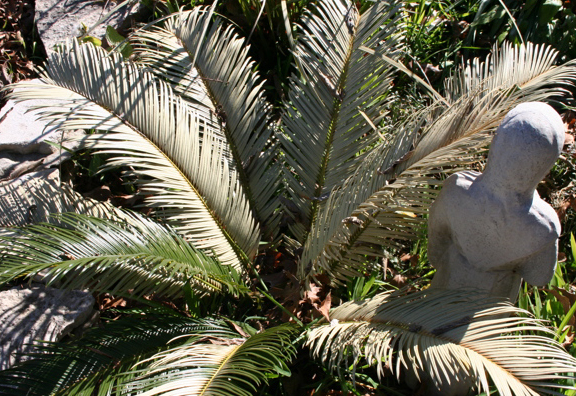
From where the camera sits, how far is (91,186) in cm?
341

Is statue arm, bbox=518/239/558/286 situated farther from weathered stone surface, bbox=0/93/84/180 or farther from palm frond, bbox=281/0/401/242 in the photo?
weathered stone surface, bbox=0/93/84/180

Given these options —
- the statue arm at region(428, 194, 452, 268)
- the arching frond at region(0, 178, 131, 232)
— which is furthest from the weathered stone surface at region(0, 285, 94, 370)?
the statue arm at region(428, 194, 452, 268)

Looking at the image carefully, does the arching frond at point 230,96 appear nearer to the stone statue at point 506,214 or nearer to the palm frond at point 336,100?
the palm frond at point 336,100

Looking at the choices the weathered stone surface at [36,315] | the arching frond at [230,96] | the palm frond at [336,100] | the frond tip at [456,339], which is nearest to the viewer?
the frond tip at [456,339]

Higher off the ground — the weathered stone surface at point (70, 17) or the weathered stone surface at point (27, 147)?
the weathered stone surface at point (70, 17)

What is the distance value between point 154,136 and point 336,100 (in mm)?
867

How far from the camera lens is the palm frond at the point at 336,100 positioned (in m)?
2.71

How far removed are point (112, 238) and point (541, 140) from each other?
150 cm

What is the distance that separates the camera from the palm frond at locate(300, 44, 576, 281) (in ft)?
6.62

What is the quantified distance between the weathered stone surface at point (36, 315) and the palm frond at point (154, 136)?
0.57 metres

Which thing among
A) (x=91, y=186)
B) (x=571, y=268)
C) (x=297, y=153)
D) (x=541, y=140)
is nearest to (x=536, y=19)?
(x=571, y=268)

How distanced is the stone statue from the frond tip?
103 mm

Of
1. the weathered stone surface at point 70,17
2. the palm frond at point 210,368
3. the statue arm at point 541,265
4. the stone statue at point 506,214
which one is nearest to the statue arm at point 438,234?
the stone statue at point 506,214

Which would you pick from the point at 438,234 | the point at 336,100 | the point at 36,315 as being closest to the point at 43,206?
the point at 36,315
